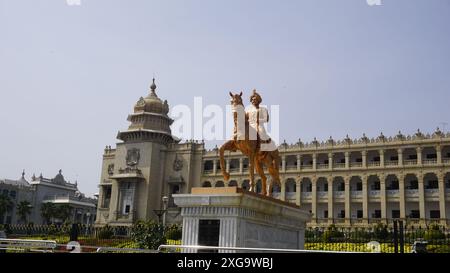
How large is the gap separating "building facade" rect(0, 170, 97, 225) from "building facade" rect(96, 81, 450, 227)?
1649 centimetres

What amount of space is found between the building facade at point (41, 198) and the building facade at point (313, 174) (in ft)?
54.1

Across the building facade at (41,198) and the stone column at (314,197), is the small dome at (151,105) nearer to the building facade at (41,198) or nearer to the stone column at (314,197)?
the stone column at (314,197)

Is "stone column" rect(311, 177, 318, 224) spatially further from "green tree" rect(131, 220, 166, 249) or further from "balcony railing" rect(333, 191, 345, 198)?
"green tree" rect(131, 220, 166, 249)

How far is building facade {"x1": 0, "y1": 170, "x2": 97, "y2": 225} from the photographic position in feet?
254

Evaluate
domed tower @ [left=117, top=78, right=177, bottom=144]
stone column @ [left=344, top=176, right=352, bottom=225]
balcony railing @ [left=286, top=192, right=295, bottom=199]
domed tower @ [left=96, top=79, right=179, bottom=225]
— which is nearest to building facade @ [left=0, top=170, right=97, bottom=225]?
domed tower @ [left=96, top=79, right=179, bottom=225]

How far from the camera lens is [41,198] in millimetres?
82125

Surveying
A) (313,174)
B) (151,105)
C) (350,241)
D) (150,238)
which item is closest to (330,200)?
(313,174)

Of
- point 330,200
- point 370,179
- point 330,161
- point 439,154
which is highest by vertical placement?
point 439,154

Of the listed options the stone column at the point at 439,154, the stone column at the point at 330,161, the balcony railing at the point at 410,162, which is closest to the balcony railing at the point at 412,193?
the balcony railing at the point at 410,162

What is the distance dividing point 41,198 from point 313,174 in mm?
49482

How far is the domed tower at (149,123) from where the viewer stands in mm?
61250

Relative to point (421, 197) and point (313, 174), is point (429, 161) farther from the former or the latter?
point (313, 174)

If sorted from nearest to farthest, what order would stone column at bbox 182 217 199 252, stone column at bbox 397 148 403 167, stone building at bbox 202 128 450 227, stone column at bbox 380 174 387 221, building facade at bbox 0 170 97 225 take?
stone column at bbox 182 217 199 252
stone building at bbox 202 128 450 227
stone column at bbox 380 174 387 221
stone column at bbox 397 148 403 167
building facade at bbox 0 170 97 225
